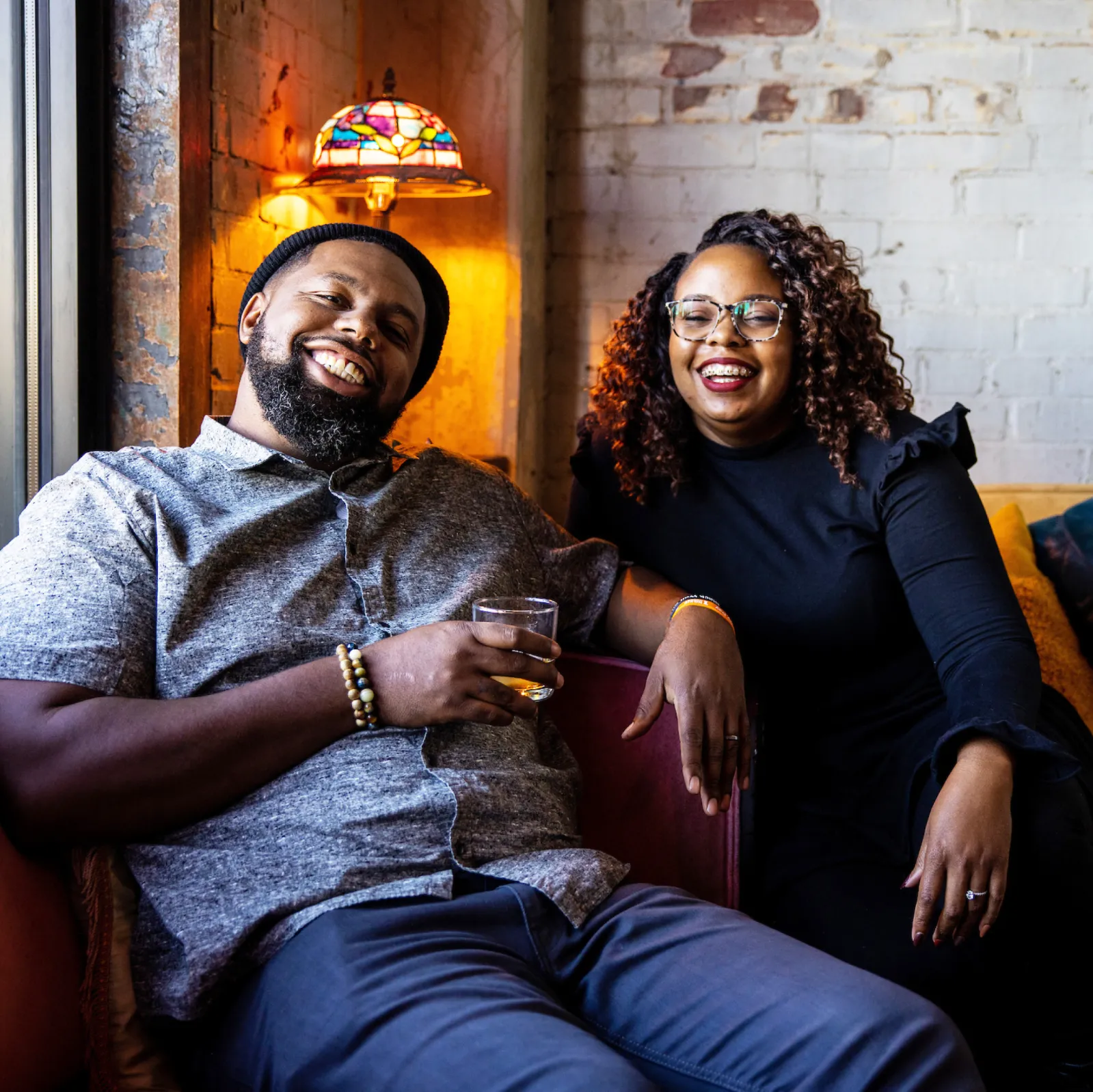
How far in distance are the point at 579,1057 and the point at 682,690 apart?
545 mm

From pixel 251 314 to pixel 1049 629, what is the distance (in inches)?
59.5

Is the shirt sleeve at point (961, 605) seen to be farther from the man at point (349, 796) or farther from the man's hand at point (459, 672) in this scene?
the man's hand at point (459, 672)

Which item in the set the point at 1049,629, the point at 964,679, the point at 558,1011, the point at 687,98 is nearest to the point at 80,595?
the point at 558,1011

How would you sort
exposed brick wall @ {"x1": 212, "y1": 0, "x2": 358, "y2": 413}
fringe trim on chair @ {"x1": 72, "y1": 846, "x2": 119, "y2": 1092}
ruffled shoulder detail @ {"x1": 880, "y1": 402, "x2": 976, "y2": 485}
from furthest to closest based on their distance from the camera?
exposed brick wall @ {"x1": 212, "y1": 0, "x2": 358, "y2": 413}, ruffled shoulder detail @ {"x1": 880, "y1": 402, "x2": 976, "y2": 485}, fringe trim on chair @ {"x1": 72, "y1": 846, "x2": 119, "y2": 1092}

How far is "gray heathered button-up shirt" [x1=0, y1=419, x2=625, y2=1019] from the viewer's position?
1239 mm

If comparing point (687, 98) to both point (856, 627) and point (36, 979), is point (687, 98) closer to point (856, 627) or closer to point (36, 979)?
point (856, 627)

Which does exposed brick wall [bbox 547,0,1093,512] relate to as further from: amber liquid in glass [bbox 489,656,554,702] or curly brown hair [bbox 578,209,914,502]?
amber liquid in glass [bbox 489,656,554,702]

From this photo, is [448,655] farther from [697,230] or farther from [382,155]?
[697,230]

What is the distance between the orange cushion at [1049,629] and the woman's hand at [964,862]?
2.48 ft

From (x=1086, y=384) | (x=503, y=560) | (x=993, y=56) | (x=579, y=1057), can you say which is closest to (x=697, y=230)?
(x=993, y=56)

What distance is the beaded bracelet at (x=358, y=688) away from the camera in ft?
4.38

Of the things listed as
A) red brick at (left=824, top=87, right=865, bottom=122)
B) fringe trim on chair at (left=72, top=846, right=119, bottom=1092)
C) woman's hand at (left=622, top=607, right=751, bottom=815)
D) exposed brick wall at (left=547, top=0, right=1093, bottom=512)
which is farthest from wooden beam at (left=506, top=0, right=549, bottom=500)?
fringe trim on chair at (left=72, top=846, right=119, bottom=1092)

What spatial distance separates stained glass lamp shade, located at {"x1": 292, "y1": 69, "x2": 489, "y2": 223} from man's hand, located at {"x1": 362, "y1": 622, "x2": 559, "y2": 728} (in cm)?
141

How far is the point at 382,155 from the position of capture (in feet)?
8.05
